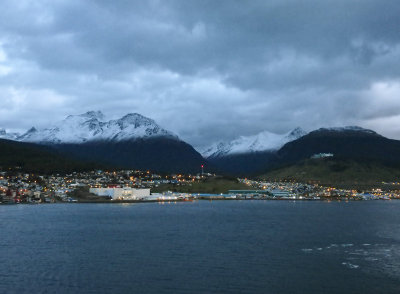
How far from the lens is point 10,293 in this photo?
3869 cm

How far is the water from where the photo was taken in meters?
41.6

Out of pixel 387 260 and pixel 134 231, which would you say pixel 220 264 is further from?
pixel 134 231

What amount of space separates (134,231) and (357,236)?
141 feet

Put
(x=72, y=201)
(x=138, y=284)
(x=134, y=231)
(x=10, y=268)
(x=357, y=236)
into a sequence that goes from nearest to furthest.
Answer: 1. (x=138, y=284)
2. (x=10, y=268)
3. (x=357, y=236)
4. (x=134, y=231)
5. (x=72, y=201)

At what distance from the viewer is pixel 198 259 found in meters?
54.8

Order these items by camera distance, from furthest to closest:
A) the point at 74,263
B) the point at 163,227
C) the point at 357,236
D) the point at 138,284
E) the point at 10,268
A: the point at 163,227 < the point at 357,236 < the point at 74,263 < the point at 10,268 < the point at 138,284

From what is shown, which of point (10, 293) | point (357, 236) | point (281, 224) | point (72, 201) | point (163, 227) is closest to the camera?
point (10, 293)

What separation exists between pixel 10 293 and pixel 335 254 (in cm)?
4119

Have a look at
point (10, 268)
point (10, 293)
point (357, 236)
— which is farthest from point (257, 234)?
point (10, 293)

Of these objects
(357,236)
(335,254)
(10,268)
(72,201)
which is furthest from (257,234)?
(72,201)

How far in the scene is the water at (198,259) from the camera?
136ft

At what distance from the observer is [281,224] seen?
100375 mm

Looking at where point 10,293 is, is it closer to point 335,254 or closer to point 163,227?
point 335,254

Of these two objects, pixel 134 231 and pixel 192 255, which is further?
pixel 134 231
